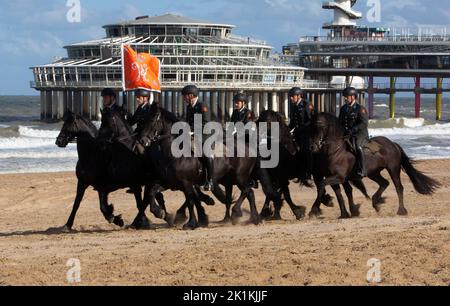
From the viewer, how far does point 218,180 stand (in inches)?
656

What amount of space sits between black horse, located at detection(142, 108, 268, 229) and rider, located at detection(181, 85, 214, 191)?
0.38 ft

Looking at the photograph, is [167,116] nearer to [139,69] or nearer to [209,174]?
[209,174]

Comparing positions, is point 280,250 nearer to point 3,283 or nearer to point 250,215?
point 3,283

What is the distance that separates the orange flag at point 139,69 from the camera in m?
91.9

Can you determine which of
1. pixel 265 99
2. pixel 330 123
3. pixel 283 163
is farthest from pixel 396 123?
pixel 330 123

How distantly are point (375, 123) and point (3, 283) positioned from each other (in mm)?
74464

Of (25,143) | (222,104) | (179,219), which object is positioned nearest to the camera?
(179,219)

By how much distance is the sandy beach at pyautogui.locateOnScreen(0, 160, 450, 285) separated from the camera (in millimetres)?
11091

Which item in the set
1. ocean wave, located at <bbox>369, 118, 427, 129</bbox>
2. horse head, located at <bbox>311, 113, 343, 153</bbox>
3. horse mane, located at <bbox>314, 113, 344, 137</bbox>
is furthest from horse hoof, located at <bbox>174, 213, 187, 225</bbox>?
ocean wave, located at <bbox>369, 118, 427, 129</bbox>

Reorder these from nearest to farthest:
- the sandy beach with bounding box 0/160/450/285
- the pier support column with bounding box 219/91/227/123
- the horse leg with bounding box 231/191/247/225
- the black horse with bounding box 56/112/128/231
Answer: the sandy beach with bounding box 0/160/450/285 → the black horse with bounding box 56/112/128/231 → the horse leg with bounding box 231/191/247/225 → the pier support column with bounding box 219/91/227/123

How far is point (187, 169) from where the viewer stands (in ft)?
52.0

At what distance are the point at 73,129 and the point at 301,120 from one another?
163 inches

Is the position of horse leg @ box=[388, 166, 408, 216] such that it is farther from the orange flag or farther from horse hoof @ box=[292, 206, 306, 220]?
the orange flag

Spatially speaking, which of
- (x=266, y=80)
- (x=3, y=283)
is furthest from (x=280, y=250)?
(x=266, y=80)
